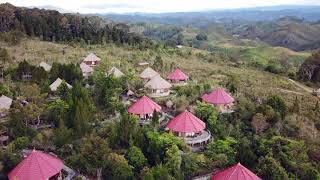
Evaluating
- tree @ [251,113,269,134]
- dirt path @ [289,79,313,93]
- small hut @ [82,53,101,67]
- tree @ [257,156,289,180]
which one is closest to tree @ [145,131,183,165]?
tree @ [257,156,289,180]

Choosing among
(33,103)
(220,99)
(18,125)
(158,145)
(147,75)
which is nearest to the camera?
(158,145)

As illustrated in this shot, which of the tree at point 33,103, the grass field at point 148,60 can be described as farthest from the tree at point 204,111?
the tree at point 33,103

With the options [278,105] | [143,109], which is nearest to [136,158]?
[143,109]

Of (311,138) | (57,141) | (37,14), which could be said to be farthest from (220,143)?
(37,14)

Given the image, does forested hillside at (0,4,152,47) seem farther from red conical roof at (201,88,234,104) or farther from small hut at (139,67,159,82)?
red conical roof at (201,88,234,104)

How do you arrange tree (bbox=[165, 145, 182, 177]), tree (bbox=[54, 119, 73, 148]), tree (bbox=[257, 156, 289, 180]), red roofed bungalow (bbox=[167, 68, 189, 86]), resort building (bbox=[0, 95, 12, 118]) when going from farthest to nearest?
red roofed bungalow (bbox=[167, 68, 189, 86]) < resort building (bbox=[0, 95, 12, 118]) < tree (bbox=[54, 119, 73, 148]) < tree (bbox=[165, 145, 182, 177]) < tree (bbox=[257, 156, 289, 180])

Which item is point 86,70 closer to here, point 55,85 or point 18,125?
point 55,85
